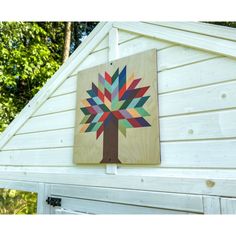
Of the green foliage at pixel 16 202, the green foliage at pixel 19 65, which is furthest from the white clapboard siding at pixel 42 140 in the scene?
the green foliage at pixel 19 65

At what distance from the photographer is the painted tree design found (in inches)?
48.8

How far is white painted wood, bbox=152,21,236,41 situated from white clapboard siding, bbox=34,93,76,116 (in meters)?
0.76

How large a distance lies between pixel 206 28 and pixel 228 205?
0.80m

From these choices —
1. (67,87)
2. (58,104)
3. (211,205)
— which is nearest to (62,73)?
(67,87)

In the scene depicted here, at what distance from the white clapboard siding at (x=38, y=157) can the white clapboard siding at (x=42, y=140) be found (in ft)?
0.11

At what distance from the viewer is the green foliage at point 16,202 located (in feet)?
8.89

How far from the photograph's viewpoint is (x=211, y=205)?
0.95 metres

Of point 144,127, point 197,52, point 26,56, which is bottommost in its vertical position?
point 144,127

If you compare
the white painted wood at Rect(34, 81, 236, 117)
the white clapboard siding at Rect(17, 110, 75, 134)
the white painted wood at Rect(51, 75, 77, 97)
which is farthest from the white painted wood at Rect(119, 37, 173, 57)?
the white clapboard siding at Rect(17, 110, 75, 134)

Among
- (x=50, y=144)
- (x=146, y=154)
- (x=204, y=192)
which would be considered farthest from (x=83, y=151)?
(x=204, y=192)

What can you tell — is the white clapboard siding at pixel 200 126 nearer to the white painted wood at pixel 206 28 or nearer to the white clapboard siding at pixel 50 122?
the white painted wood at pixel 206 28
